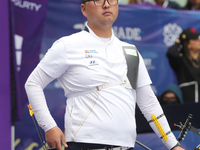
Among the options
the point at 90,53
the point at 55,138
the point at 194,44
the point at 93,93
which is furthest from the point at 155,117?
the point at 194,44

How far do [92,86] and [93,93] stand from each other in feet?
0.16

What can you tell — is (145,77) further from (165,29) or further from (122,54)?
(165,29)

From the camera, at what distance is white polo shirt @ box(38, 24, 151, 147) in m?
2.04

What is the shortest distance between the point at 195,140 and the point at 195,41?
8.78 ft

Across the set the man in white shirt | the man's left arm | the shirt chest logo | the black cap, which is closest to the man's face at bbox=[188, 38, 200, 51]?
the black cap

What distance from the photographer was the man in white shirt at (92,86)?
2037 mm

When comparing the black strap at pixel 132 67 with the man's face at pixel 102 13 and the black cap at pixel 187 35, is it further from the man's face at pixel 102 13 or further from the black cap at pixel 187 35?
the black cap at pixel 187 35

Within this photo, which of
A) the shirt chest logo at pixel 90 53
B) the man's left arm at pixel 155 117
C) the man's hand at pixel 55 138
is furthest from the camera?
the man's left arm at pixel 155 117

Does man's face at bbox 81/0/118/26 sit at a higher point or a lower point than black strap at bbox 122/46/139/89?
higher

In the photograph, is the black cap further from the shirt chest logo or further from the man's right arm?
the man's right arm

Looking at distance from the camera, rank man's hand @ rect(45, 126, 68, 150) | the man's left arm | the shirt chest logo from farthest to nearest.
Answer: the man's left arm, the shirt chest logo, man's hand @ rect(45, 126, 68, 150)

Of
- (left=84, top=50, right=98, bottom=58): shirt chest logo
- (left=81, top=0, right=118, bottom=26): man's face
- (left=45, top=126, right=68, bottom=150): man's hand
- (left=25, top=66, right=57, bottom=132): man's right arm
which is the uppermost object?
(left=81, top=0, right=118, bottom=26): man's face

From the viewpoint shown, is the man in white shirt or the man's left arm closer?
the man in white shirt

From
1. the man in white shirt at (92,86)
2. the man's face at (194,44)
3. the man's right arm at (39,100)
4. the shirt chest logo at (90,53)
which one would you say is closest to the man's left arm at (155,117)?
the man in white shirt at (92,86)
